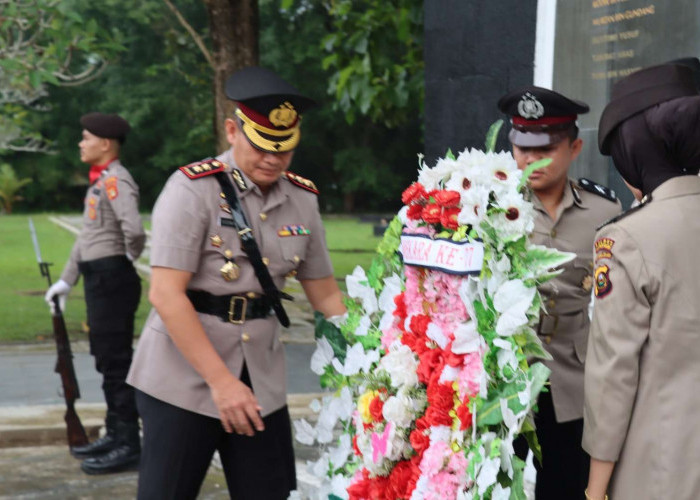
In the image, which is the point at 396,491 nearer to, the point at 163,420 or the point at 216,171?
the point at 163,420

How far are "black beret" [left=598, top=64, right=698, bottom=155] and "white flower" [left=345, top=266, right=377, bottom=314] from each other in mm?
903

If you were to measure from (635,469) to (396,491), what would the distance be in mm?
718

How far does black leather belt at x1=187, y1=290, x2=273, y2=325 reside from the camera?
332 centimetres

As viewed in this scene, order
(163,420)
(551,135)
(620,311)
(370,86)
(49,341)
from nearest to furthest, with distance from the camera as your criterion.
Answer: (620,311)
(163,420)
(551,135)
(370,86)
(49,341)

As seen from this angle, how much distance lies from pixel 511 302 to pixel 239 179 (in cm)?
116

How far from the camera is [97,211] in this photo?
5.97m

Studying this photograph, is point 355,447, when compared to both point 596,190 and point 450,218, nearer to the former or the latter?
point 450,218

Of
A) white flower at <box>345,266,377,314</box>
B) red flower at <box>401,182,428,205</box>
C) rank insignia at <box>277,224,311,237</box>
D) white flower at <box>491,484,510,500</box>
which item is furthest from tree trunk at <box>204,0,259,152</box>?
white flower at <box>491,484,510,500</box>

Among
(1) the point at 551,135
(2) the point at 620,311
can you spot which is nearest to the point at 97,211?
(1) the point at 551,135

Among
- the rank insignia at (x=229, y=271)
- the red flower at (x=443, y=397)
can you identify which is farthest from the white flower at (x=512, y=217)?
the rank insignia at (x=229, y=271)

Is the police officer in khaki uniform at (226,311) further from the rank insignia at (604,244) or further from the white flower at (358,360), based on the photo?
the rank insignia at (604,244)

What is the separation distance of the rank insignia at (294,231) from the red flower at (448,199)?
2.69ft

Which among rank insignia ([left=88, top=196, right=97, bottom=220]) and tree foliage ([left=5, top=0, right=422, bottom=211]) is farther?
tree foliage ([left=5, top=0, right=422, bottom=211])

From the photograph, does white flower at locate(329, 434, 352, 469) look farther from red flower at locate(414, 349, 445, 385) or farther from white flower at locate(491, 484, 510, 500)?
white flower at locate(491, 484, 510, 500)
